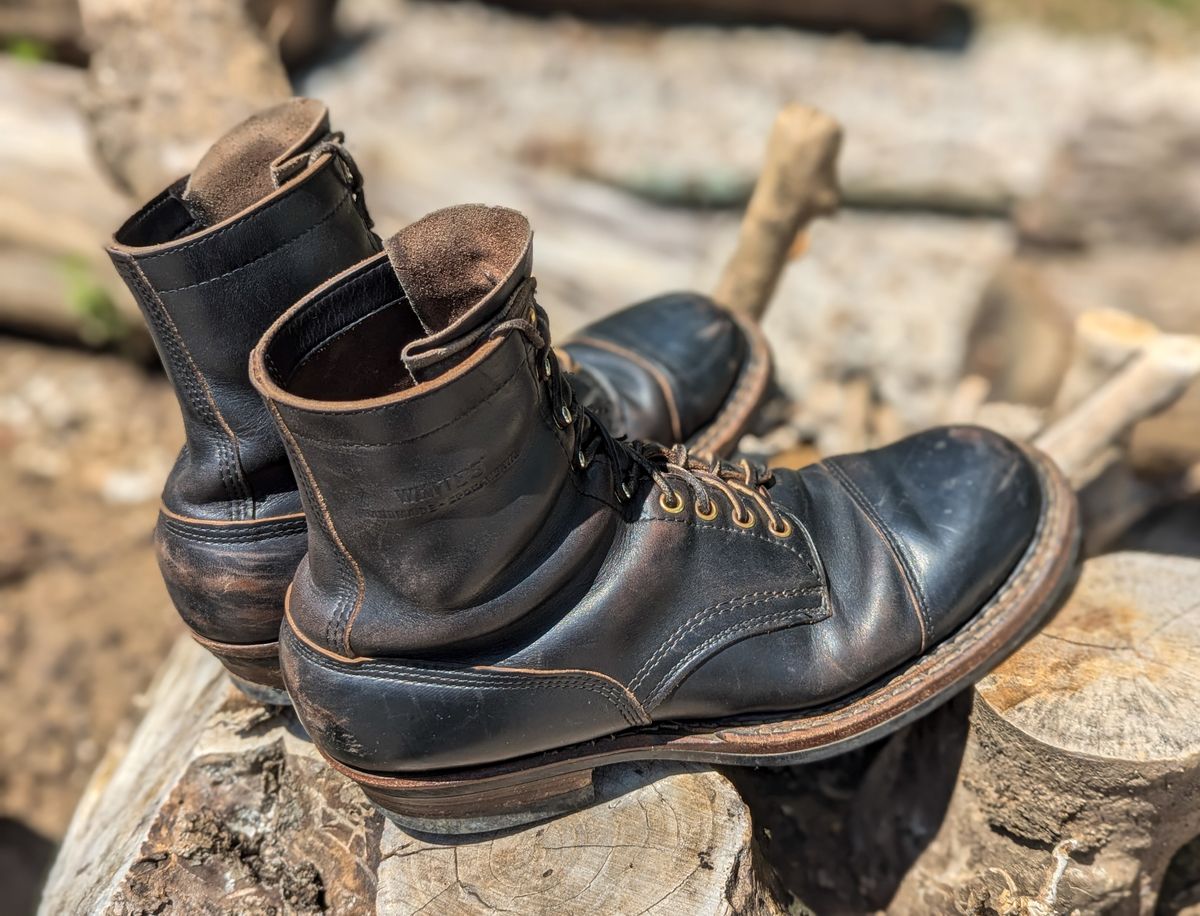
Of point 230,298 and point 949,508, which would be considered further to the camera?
point 949,508

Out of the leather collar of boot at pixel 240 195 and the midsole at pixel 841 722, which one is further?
the midsole at pixel 841 722

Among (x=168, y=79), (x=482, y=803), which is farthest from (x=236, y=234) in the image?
(x=168, y=79)

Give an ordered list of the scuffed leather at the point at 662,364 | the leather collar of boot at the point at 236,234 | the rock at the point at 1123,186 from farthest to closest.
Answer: the rock at the point at 1123,186 → the scuffed leather at the point at 662,364 → the leather collar of boot at the point at 236,234

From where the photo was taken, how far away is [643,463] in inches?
66.8

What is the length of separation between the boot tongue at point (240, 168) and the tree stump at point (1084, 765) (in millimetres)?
1551

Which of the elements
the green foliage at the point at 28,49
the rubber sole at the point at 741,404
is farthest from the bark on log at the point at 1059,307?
the green foliage at the point at 28,49

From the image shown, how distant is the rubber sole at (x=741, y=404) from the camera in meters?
2.47

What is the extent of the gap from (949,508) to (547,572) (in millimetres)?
794

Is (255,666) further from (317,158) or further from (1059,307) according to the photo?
(1059,307)

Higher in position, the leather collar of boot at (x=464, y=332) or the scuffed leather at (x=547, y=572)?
the leather collar of boot at (x=464, y=332)

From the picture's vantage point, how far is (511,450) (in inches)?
55.2

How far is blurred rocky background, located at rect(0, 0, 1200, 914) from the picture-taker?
3.50 meters

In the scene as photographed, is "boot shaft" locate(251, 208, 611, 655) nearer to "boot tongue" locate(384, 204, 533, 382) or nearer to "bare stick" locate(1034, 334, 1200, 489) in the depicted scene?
"boot tongue" locate(384, 204, 533, 382)

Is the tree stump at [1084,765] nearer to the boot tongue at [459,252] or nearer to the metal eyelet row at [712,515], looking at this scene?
Answer: the metal eyelet row at [712,515]
